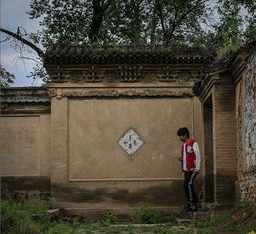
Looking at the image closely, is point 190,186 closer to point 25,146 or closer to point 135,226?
point 135,226

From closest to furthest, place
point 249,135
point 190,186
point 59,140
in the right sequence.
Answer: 1. point 249,135
2. point 190,186
3. point 59,140

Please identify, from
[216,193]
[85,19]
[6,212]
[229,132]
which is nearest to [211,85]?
[229,132]

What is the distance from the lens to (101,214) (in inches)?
584

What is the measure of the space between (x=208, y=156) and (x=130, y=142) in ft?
6.25

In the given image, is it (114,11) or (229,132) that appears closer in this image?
(229,132)

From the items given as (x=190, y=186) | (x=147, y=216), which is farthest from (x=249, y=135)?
(x=147, y=216)

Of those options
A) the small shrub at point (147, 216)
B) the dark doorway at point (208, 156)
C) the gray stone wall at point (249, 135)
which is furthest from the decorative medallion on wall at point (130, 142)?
the gray stone wall at point (249, 135)

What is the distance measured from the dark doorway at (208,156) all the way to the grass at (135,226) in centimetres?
118

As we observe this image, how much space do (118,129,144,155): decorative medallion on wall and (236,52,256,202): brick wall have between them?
12.3ft

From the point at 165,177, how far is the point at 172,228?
4.10 meters

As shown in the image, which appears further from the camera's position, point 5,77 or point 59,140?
point 5,77

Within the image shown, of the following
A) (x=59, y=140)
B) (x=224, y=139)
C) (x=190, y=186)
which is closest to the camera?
(x=224, y=139)

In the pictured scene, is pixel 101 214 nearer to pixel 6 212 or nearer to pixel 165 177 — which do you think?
pixel 165 177

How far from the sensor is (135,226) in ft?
39.1
